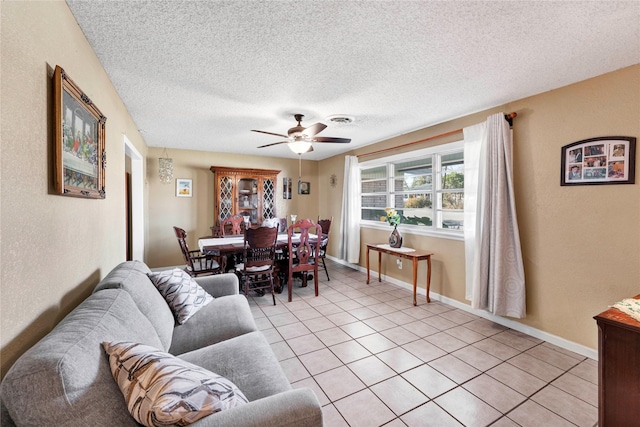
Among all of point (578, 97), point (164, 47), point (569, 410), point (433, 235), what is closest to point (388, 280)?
point (433, 235)

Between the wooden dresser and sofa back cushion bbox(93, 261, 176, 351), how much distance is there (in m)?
2.33

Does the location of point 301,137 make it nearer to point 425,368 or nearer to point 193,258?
point 193,258

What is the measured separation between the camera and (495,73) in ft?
7.13

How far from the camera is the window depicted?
138 inches

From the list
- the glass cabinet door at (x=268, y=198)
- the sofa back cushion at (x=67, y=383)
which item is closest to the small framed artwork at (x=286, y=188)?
the glass cabinet door at (x=268, y=198)

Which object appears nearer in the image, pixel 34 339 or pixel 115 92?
pixel 34 339

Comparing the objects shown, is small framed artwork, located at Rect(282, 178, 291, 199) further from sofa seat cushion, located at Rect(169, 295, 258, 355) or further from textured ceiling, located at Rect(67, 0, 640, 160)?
sofa seat cushion, located at Rect(169, 295, 258, 355)

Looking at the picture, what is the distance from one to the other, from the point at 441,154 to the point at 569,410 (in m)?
2.79

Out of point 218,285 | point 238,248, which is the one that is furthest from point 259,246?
point 218,285

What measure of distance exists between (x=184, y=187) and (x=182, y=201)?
0.89 feet

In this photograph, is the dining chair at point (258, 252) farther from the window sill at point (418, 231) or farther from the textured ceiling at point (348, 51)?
the window sill at point (418, 231)

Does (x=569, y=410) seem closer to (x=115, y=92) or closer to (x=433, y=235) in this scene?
(x=433, y=235)

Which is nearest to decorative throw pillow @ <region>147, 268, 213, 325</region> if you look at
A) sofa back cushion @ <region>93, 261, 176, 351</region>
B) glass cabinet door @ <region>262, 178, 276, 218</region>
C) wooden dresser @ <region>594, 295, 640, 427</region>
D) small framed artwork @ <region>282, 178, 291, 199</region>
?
sofa back cushion @ <region>93, 261, 176, 351</region>

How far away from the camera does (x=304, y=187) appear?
6.34 m
